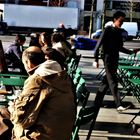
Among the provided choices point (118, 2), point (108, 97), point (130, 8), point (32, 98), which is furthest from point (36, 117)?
point (118, 2)

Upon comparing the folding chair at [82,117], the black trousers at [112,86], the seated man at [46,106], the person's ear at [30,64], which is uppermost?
the person's ear at [30,64]

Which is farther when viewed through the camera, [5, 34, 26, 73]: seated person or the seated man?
[5, 34, 26, 73]: seated person

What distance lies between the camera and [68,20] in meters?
63.0

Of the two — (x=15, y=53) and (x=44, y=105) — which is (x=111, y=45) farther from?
(x=44, y=105)

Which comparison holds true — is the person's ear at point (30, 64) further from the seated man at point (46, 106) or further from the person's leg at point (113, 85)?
the person's leg at point (113, 85)

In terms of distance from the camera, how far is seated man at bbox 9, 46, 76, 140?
5.18 meters

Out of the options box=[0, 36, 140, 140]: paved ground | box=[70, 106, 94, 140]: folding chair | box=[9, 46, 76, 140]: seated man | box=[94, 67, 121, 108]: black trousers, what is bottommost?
box=[0, 36, 140, 140]: paved ground

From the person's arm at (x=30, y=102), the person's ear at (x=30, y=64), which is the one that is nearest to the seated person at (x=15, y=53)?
the person's ear at (x=30, y=64)

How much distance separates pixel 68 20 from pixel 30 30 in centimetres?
454

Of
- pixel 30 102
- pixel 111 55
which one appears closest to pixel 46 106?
pixel 30 102

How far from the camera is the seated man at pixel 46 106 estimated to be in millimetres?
5184

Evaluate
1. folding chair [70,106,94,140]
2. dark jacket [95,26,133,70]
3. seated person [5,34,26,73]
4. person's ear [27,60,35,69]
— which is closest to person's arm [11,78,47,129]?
person's ear [27,60,35,69]

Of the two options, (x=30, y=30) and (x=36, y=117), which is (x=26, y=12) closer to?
(x=30, y=30)

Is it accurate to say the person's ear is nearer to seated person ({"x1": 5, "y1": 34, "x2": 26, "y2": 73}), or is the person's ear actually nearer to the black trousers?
the black trousers
